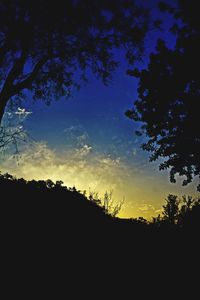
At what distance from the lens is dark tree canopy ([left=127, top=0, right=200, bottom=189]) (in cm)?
1566

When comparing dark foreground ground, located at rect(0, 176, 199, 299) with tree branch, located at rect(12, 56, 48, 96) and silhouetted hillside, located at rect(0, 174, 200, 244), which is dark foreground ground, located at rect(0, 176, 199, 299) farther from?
tree branch, located at rect(12, 56, 48, 96)

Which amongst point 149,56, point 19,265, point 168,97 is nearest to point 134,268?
point 19,265

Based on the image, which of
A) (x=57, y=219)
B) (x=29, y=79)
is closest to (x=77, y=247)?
(x=57, y=219)

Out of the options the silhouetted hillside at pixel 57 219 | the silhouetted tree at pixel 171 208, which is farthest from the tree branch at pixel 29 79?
the silhouetted tree at pixel 171 208

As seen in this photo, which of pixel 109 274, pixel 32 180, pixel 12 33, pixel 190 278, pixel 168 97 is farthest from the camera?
pixel 32 180

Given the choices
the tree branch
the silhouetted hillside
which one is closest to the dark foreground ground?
the silhouetted hillside

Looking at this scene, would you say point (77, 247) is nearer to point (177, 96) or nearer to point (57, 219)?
point (57, 219)

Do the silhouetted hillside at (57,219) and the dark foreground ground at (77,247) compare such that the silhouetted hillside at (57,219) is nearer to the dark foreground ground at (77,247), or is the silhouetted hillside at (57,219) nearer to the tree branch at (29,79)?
the dark foreground ground at (77,247)

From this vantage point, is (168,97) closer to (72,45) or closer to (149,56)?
(149,56)

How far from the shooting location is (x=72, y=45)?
1708cm

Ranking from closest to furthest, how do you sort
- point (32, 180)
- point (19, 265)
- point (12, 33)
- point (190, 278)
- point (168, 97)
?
1. point (19, 265)
2. point (190, 278)
3. point (12, 33)
4. point (168, 97)
5. point (32, 180)

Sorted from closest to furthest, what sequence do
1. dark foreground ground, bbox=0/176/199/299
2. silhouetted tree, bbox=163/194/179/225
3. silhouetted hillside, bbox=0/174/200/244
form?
dark foreground ground, bbox=0/176/199/299
silhouetted hillside, bbox=0/174/200/244
silhouetted tree, bbox=163/194/179/225

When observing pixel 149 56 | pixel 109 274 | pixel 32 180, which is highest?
pixel 149 56

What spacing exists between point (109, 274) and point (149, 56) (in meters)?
12.7
